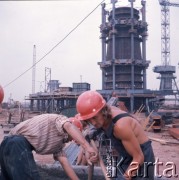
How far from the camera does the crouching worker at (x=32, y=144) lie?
2959 millimetres

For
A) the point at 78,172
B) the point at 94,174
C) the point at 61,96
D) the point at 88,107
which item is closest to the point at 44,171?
the point at 78,172

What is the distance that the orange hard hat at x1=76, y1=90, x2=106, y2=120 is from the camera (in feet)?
9.58

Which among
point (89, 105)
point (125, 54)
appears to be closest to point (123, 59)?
point (125, 54)

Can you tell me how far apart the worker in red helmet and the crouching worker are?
0.25m

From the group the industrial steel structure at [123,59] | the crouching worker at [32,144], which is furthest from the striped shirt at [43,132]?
the industrial steel structure at [123,59]

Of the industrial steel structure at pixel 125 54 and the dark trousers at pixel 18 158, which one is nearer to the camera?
the dark trousers at pixel 18 158

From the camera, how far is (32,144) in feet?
10.1

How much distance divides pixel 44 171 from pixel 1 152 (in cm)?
163

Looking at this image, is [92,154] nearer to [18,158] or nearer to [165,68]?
[18,158]

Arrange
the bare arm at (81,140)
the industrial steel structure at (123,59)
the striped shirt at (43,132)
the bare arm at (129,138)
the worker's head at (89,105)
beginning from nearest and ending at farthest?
the bare arm at (129,138), the bare arm at (81,140), the worker's head at (89,105), the striped shirt at (43,132), the industrial steel structure at (123,59)

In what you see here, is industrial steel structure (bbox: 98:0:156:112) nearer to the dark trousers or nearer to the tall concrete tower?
the tall concrete tower

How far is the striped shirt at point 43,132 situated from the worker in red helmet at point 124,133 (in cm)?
34

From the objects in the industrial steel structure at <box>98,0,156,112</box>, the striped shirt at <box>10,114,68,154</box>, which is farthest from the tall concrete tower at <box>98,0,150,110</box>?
the striped shirt at <box>10,114,68,154</box>

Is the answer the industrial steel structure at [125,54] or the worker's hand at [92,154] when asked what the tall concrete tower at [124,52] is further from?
the worker's hand at [92,154]
